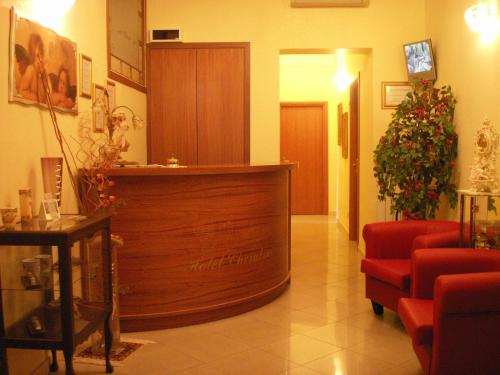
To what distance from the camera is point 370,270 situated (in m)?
3.77

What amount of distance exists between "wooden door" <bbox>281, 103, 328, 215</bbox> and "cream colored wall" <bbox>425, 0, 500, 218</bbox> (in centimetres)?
463

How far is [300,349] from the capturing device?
3.24 metres

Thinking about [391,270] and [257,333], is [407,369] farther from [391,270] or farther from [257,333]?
[257,333]

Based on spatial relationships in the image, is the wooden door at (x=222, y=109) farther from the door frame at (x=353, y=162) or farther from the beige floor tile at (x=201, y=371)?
the beige floor tile at (x=201, y=371)

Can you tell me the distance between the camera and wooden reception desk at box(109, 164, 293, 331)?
3453mm

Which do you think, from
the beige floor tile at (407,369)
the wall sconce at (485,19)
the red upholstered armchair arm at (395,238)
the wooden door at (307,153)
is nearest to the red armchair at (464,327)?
the beige floor tile at (407,369)

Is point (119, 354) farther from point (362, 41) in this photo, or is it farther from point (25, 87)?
point (362, 41)

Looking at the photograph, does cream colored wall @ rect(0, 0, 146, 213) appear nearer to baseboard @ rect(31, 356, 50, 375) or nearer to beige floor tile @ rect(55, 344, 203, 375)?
Answer: baseboard @ rect(31, 356, 50, 375)

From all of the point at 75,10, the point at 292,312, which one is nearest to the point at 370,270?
the point at 292,312

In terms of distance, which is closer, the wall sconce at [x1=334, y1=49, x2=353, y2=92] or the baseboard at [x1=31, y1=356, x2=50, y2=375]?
the baseboard at [x1=31, y1=356, x2=50, y2=375]

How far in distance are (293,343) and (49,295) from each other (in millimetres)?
1560

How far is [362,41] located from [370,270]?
2775mm

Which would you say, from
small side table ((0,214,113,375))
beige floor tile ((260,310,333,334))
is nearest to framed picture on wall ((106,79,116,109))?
small side table ((0,214,113,375))

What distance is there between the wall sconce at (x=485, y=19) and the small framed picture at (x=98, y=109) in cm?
286
